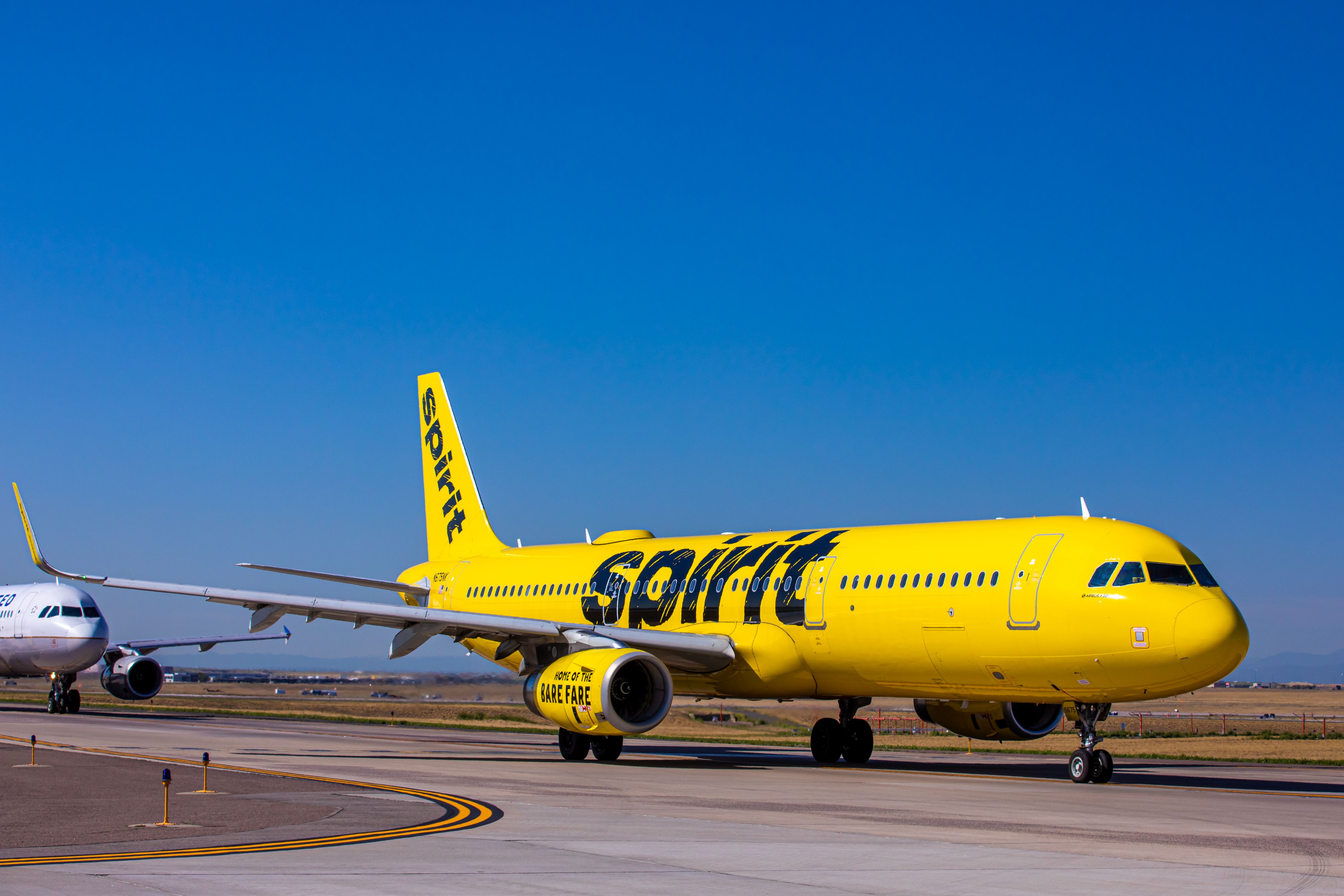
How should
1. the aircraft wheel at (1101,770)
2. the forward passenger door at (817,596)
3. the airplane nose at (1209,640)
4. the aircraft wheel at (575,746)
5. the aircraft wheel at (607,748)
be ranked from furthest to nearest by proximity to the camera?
the aircraft wheel at (575,746) < the aircraft wheel at (607,748) < the forward passenger door at (817,596) < the aircraft wheel at (1101,770) < the airplane nose at (1209,640)

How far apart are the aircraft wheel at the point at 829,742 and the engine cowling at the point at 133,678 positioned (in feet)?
89.3

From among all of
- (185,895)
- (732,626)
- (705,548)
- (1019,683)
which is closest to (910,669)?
(1019,683)

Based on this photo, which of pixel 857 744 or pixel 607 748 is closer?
pixel 607 748

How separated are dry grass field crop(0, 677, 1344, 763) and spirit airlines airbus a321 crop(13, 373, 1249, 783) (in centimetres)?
897

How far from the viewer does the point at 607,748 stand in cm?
2477

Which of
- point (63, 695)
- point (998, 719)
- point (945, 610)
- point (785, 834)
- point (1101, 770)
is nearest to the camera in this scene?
point (785, 834)

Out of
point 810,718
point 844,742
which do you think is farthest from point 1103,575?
point 810,718

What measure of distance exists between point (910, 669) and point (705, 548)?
6.54m

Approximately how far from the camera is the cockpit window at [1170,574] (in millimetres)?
19203

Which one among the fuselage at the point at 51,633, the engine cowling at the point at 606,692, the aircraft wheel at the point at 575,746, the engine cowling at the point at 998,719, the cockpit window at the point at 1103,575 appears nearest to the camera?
the cockpit window at the point at 1103,575

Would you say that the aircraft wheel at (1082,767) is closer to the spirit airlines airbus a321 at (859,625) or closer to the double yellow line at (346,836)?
the spirit airlines airbus a321 at (859,625)

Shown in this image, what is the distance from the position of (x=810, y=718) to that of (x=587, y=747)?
37.1 m

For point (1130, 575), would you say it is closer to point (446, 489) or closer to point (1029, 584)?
point (1029, 584)

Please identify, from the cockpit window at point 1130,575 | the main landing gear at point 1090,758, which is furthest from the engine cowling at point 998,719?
the cockpit window at point 1130,575
